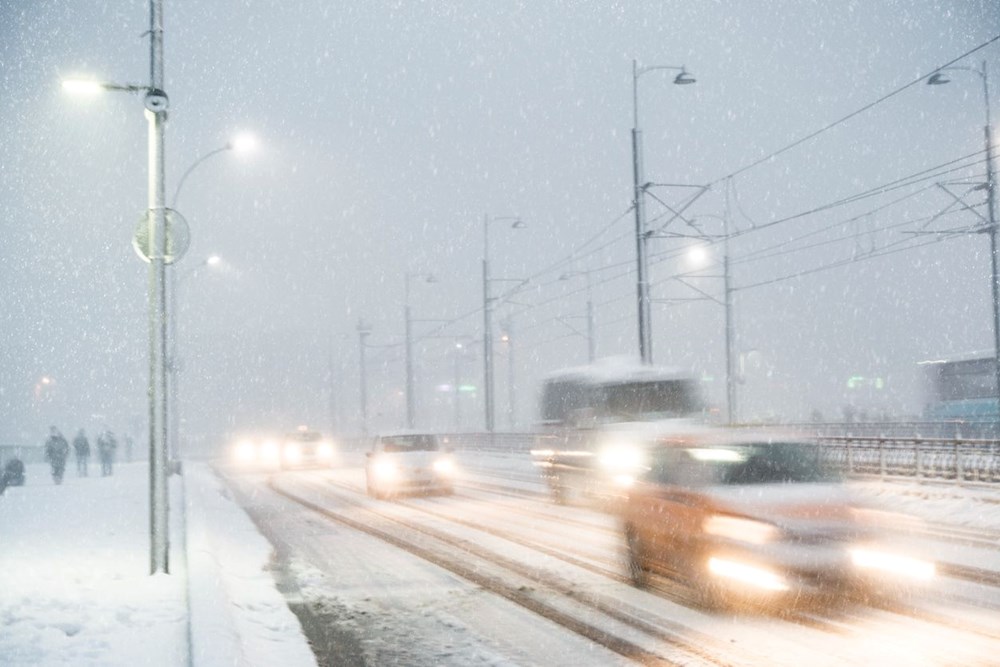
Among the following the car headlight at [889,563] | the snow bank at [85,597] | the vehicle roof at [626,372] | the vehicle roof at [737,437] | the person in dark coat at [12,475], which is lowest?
the person in dark coat at [12,475]

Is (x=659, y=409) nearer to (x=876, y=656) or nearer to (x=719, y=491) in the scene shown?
(x=719, y=491)

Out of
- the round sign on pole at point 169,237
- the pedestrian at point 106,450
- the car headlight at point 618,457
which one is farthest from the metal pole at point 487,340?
the round sign on pole at point 169,237

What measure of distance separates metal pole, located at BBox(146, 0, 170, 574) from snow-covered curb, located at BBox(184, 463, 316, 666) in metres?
0.58

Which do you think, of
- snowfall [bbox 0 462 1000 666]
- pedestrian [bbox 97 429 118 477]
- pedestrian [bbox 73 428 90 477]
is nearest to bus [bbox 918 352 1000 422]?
snowfall [bbox 0 462 1000 666]

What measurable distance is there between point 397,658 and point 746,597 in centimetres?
296

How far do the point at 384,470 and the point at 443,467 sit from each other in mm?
1359

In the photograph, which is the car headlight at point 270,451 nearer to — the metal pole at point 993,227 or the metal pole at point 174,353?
the metal pole at point 174,353

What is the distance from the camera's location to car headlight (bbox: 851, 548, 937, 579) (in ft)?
26.3

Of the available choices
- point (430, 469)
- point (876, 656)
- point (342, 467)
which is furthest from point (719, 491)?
point (342, 467)

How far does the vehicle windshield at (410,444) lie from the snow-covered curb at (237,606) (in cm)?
720

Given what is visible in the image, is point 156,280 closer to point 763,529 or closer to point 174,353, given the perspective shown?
point 763,529

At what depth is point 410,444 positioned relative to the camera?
22.8 meters

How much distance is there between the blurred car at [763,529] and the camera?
7.90m

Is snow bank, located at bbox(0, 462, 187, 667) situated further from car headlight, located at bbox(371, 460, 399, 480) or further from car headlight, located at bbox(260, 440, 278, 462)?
car headlight, located at bbox(260, 440, 278, 462)
